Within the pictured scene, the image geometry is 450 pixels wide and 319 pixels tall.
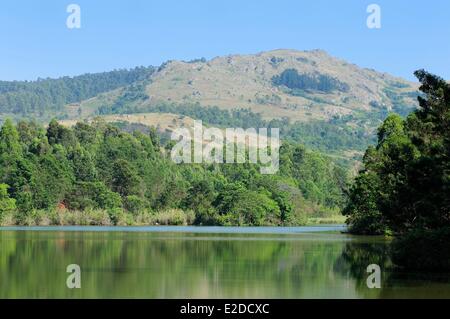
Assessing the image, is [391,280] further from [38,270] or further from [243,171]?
[243,171]

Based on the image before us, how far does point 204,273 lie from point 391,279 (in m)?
8.08

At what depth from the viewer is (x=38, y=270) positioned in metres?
40.6

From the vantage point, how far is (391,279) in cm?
3666

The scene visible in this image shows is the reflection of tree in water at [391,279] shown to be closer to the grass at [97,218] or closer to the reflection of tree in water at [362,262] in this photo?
the reflection of tree in water at [362,262]

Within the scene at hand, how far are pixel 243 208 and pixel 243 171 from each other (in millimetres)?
54069

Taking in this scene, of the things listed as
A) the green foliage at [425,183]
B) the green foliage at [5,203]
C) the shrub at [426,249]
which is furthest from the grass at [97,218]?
the shrub at [426,249]

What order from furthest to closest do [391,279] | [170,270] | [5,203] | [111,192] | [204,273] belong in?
[111,192], [5,203], [170,270], [204,273], [391,279]

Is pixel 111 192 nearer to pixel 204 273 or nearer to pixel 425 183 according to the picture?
pixel 425 183

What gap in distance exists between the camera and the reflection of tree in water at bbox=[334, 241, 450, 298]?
31.9 metres

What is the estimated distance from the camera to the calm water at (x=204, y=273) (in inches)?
1268

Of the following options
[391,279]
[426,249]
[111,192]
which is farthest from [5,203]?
[391,279]

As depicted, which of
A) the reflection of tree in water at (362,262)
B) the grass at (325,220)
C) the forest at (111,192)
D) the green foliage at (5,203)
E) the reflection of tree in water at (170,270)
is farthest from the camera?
the grass at (325,220)

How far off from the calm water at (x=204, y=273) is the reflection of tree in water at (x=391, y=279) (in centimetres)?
3
